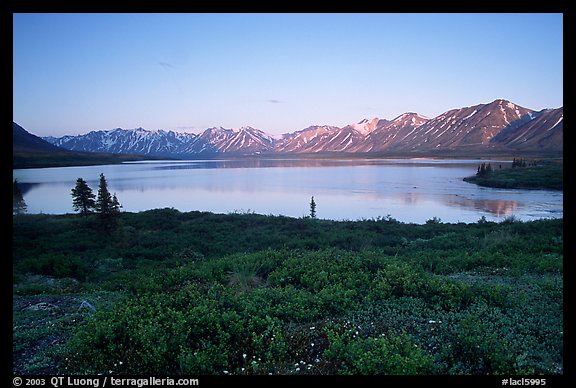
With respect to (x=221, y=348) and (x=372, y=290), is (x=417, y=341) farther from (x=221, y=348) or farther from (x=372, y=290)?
(x=221, y=348)

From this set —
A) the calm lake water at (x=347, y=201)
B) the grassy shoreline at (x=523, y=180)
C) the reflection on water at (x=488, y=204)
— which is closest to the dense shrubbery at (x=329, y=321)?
the calm lake water at (x=347, y=201)

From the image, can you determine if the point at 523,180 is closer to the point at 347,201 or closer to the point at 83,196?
the point at 347,201

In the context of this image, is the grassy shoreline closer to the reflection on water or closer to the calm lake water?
the calm lake water

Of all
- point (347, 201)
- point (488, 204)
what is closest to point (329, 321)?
point (347, 201)

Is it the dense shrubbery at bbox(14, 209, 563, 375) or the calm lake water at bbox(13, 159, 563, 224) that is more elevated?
the dense shrubbery at bbox(14, 209, 563, 375)

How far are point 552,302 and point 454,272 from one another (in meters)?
3.28

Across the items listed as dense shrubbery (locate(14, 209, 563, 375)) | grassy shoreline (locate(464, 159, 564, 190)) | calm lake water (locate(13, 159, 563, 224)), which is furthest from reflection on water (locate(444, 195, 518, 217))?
dense shrubbery (locate(14, 209, 563, 375))

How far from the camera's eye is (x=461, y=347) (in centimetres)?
471

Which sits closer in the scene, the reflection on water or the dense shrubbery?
the dense shrubbery

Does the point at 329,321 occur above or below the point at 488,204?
above

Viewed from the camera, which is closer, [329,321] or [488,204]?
[329,321]

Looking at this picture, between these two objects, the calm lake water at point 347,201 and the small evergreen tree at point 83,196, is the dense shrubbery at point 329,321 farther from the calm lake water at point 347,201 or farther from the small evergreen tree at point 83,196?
the calm lake water at point 347,201
